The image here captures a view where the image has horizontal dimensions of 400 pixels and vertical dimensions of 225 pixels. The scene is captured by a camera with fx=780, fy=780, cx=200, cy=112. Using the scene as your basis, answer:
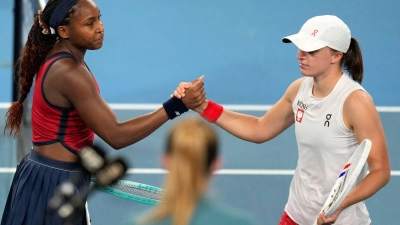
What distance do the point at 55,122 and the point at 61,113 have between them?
68 mm

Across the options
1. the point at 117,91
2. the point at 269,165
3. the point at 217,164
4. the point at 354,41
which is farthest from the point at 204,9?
the point at 217,164

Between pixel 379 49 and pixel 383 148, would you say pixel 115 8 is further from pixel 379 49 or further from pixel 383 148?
pixel 383 148

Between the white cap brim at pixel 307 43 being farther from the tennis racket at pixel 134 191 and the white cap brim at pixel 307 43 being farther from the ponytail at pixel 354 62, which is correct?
the tennis racket at pixel 134 191

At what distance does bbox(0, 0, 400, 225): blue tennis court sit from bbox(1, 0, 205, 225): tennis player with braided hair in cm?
251

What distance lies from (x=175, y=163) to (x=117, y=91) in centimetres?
747

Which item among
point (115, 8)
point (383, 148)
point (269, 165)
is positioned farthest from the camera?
point (115, 8)

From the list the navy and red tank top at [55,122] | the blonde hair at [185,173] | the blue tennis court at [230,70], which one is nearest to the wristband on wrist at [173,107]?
the navy and red tank top at [55,122]

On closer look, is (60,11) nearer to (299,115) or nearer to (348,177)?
(299,115)

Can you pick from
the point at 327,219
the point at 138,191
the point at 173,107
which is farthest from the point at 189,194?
the point at 138,191

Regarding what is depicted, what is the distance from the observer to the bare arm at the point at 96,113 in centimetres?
446

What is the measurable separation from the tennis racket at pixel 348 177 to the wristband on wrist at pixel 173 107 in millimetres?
1123

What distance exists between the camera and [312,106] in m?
4.75

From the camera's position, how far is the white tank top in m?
4.60

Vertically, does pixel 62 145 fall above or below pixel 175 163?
below
